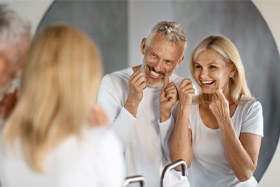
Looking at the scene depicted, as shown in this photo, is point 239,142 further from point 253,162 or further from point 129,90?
point 129,90

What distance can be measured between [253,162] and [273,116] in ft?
0.95

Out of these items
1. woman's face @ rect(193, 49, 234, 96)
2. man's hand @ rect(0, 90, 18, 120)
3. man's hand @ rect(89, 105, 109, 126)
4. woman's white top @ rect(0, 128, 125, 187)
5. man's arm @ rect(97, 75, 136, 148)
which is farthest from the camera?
woman's face @ rect(193, 49, 234, 96)

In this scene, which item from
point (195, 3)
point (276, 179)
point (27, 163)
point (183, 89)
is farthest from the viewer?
point (276, 179)

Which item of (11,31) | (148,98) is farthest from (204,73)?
(11,31)

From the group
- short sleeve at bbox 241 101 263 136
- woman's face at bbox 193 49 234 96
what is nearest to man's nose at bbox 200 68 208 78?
woman's face at bbox 193 49 234 96

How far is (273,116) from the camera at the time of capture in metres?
2.11

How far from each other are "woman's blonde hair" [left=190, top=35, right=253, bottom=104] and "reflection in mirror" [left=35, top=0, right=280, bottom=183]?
0.04 metres

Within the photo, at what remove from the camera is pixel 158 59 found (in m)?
1.78

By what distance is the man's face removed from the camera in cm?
178

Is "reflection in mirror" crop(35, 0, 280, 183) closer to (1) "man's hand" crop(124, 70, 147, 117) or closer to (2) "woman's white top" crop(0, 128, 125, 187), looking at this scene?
(1) "man's hand" crop(124, 70, 147, 117)

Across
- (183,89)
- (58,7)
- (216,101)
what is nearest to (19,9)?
(58,7)

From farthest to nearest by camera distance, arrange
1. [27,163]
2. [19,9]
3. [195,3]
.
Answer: [195,3], [19,9], [27,163]

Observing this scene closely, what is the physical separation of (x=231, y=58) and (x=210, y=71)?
0.38 ft

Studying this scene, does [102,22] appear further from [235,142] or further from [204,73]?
[235,142]
